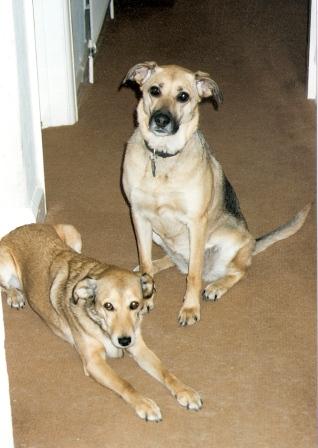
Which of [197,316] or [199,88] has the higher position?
[199,88]

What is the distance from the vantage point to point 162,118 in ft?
13.4

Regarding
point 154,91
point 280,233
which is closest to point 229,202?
point 280,233

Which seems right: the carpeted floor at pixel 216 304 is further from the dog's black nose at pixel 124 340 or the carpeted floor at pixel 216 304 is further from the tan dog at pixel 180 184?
the dog's black nose at pixel 124 340

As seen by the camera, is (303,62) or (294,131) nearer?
(294,131)

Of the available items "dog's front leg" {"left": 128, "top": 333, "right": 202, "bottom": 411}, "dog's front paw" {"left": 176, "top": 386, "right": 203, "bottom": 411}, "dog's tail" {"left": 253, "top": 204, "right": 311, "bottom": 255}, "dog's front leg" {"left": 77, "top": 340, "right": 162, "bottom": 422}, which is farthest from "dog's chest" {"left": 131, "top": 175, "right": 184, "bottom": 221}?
"dog's front paw" {"left": 176, "top": 386, "right": 203, "bottom": 411}

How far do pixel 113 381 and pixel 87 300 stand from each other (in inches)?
13.9

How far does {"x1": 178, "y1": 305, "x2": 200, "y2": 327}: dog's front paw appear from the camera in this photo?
413 centimetres

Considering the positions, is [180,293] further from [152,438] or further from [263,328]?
[152,438]

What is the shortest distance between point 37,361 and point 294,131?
324 centimetres

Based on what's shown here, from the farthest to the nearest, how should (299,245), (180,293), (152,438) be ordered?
1. (299,245)
2. (180,293)
3. (152,438)

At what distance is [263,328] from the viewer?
4098 mm

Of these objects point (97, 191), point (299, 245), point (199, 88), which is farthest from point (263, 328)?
point (97, 191)

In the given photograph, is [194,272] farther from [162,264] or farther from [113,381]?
[113,381]

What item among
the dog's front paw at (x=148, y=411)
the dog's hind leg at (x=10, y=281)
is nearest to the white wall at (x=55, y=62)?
the dog's hind leg at (x=10, y=281)
